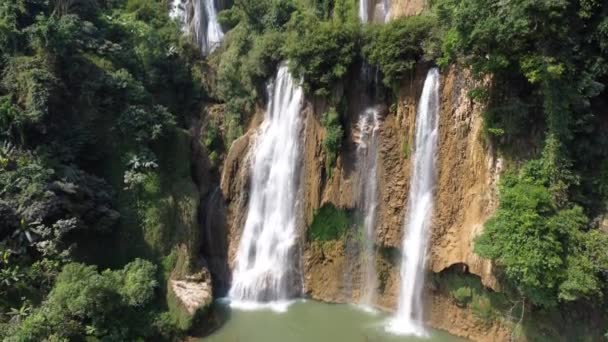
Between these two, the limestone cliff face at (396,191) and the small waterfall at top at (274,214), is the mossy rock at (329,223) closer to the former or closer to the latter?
the limestone cliff face at (396,191)

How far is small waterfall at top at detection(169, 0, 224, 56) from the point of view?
1067 inches

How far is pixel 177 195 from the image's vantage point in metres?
17.6

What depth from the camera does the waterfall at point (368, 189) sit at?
15930mm

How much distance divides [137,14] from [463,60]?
21906 mm

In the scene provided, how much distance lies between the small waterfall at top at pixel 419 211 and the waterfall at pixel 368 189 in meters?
1.35

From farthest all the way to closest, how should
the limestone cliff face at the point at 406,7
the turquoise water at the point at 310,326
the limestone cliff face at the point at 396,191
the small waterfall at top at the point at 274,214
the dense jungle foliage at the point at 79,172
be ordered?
the limestone cliff face at the point at 406,7
the small waterfall at top at the point at 274,214
the turquoise water at the point at 310,326
the dense jungle foliage at the point at 79,172
the limestone cliff face at the point at 396,191

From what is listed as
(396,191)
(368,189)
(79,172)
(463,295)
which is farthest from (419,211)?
(79,172)

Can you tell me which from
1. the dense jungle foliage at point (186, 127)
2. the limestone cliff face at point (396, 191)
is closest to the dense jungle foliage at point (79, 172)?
the dense jungle foliage at point (186, 127)

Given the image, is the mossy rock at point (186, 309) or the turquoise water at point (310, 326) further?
the mossy rock at point (186, 309)

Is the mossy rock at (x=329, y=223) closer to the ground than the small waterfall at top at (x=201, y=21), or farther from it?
closer to the ground

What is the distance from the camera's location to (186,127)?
21.8 m

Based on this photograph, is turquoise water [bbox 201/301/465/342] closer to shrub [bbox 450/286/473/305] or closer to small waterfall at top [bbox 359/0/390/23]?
shrub [bbox 450/286/473/305]

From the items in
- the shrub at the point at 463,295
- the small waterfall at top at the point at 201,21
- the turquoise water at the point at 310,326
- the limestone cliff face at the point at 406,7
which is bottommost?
the turquoise water at the point at 310,326

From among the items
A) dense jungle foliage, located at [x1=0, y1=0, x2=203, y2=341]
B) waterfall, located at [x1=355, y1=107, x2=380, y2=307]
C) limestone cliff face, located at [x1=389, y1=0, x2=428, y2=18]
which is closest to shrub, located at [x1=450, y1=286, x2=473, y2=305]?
waterfall, located at [x1=355, y1=107, x2=380, y2=307]
